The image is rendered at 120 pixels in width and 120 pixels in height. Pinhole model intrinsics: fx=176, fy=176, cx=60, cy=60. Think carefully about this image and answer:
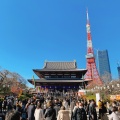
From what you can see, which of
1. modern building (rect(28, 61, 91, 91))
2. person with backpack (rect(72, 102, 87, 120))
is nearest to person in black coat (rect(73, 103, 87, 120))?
person with backpack (rect(72, 102, 87, 120))

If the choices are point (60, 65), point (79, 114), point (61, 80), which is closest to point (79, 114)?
point (79, 114)

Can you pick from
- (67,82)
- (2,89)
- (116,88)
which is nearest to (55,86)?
(67,82)

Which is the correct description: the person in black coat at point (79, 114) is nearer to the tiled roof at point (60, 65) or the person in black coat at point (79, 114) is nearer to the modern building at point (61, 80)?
the modern building at point (61, 80)

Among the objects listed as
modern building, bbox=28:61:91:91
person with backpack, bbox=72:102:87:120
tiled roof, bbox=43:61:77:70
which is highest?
tiled roof, bbox=43:61:77:70

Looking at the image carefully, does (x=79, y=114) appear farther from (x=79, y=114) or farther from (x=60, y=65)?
(x=60, y=65)

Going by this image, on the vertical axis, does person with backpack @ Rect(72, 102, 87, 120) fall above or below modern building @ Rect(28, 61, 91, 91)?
below

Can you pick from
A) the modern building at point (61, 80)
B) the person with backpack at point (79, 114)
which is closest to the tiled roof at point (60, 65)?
the modern building at point (61, 80)

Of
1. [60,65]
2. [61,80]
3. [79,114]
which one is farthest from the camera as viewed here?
[60,65]

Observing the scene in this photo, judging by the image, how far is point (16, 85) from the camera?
48.2 meters

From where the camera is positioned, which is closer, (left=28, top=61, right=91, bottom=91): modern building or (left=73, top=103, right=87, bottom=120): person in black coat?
(left=73, top=103, right=87, bottom=120): person in black coat

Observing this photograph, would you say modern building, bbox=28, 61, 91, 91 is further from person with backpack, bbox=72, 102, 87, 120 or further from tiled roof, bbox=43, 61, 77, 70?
person with backpack, bbox=72, 102, 87, 120

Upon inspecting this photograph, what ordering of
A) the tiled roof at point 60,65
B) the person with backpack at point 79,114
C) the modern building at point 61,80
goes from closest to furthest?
the person with backpack at point 79,114 < the modern building at point 61,80 < the tiled roof at point 60,65

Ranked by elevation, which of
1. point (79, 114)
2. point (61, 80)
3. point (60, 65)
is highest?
point (60, 65)

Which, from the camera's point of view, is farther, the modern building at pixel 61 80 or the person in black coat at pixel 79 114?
the modern building at pixel 61 80
